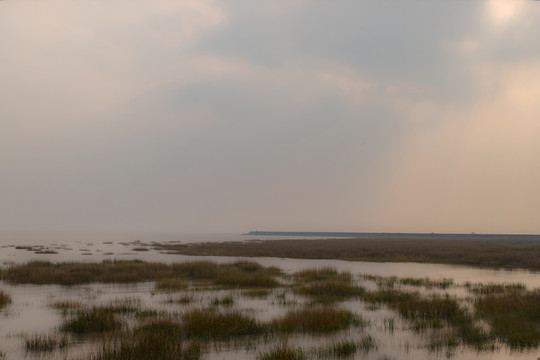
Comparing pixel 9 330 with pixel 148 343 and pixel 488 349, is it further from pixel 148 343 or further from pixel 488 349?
pixel 488 349

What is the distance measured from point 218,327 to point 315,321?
3156 mm

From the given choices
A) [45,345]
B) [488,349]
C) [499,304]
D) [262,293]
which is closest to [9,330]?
[45,345]

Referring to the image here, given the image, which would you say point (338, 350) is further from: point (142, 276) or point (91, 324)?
point (142, 276)

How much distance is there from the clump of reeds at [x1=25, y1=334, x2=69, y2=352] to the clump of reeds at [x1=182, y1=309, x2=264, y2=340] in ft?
10.8

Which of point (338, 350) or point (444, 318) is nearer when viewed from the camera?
point (338, 350)

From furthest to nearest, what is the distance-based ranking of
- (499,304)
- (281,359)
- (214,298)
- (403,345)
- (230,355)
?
(214,298) < (499,304) < (403,345) < (230,355) < (281,359)

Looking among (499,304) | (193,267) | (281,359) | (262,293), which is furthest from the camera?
(193,267)

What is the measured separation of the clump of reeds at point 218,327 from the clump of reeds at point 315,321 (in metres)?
0.89

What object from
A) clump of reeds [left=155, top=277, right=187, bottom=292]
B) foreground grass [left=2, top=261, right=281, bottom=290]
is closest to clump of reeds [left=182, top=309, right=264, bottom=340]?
clump of reeds [left=155, top=277, right=187, bottom=292]

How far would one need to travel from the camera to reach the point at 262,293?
19.4 m

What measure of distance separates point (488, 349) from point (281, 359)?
18.5ft

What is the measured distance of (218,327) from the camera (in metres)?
11.4

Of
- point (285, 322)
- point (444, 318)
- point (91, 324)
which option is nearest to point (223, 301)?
point (285, 322)

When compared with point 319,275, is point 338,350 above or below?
above
